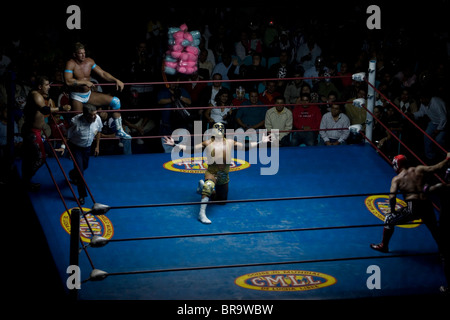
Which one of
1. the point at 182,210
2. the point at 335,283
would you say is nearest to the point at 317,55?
the point at 182,210

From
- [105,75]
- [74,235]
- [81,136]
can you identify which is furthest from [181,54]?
[74,235]

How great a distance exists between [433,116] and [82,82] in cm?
523

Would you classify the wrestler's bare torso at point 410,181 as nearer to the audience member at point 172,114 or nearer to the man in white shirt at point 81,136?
the man in white shirt at point 81,136

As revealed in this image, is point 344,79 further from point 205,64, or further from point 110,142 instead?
point 110,142

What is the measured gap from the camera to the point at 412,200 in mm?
4883

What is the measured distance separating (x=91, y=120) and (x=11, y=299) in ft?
5.83

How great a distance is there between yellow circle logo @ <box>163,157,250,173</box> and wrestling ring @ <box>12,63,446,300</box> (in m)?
0.02

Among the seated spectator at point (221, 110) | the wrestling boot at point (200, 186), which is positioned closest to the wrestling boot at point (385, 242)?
the wrestling boot at point (200, 186)

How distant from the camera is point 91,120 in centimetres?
575

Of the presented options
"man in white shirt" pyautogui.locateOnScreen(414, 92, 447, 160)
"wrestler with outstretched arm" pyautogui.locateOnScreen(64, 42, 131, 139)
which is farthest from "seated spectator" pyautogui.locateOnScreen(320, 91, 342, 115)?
"wrestler with outstretched arm" pyautogui.locateOnScreen(64, 42, 131, 139)

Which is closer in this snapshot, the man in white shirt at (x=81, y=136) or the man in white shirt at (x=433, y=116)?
the man in white shirt at (x=81, y=136)

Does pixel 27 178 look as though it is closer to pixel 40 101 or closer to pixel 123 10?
pixel 40 101

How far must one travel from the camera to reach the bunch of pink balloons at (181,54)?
8.12m

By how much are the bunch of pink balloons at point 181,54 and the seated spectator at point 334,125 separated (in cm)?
193
